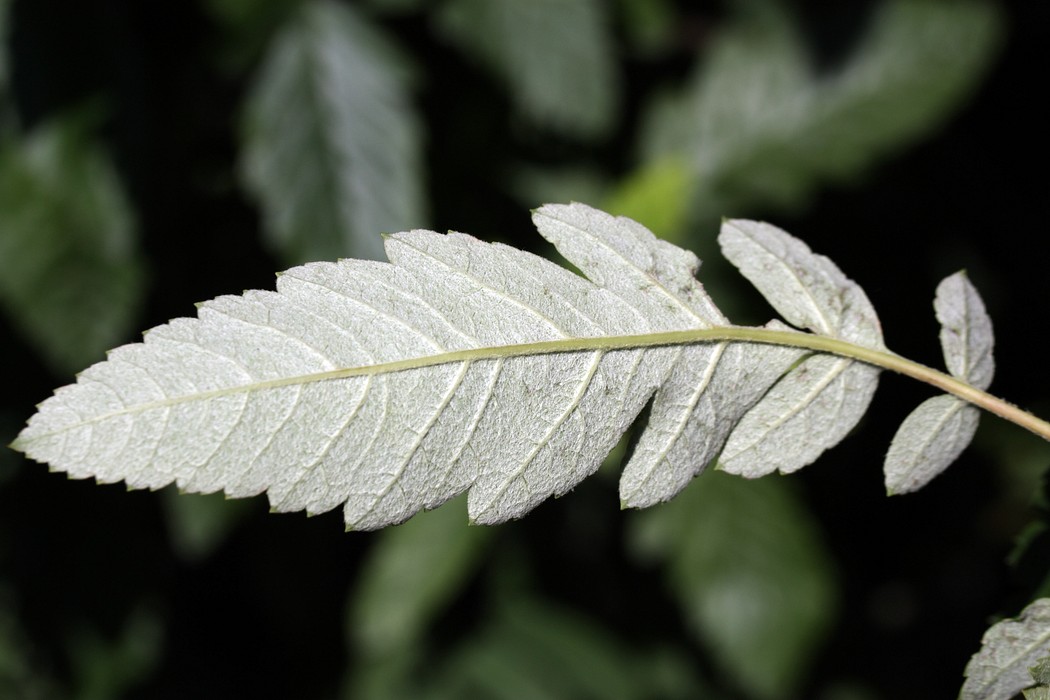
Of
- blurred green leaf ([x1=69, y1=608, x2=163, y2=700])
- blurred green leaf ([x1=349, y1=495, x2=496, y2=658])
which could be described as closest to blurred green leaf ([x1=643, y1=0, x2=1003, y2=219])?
blurred green leaf ([x1=349, y1=495, x2=496, y2=658])

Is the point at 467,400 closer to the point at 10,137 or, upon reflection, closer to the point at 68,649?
the point at 10,137

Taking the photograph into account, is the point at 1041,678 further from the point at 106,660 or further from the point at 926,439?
the point at 106,660

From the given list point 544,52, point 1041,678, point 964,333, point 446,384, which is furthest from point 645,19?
point 1041,678

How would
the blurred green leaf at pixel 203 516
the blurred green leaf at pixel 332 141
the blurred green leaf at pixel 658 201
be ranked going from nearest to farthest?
the blurred green leaf at pixel 332 141 < the blurred green leaf at pixel 658 201 < the blurred green leaf at pixel 203 516

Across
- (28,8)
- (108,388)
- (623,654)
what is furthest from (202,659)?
(108,388)

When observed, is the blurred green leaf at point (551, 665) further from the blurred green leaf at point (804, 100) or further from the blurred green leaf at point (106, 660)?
the blurred green leaf at point (804, 100)

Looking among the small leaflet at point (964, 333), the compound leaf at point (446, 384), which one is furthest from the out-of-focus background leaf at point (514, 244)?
the compound leaf at point (446, 384)
